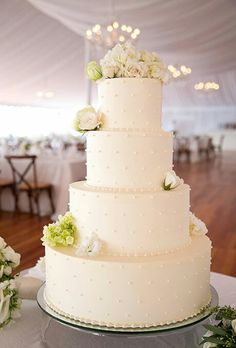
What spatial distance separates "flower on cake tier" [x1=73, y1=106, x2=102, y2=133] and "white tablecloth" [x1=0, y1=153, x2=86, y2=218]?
13.8ft

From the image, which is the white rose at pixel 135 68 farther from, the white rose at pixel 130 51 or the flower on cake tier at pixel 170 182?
the flower on cake tier at pixel 170 182

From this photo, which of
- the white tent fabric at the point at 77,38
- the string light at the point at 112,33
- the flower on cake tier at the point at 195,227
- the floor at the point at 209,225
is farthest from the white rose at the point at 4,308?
the string light at the point at 112,33

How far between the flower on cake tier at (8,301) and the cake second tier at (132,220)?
1.27ft

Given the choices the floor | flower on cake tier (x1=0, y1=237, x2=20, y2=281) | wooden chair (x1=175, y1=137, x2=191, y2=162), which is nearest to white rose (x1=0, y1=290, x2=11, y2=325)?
flower on cake tier (x1=0, y1=237, x2=20, y2=281)

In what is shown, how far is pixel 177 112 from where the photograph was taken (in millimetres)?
21344

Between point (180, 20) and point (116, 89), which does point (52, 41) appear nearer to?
point (180, 20)

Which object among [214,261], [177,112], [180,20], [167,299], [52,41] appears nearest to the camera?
[167,299]

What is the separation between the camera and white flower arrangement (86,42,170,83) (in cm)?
173

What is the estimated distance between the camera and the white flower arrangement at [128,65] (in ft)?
5.67

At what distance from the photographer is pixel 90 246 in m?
1.65

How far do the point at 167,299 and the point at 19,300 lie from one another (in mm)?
691

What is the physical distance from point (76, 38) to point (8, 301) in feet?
34.1

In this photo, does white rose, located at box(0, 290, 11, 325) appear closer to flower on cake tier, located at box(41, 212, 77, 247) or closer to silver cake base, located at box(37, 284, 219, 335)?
silver cake base, located at box(37, 284, 219, 335)

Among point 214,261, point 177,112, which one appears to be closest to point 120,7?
point 214,261
